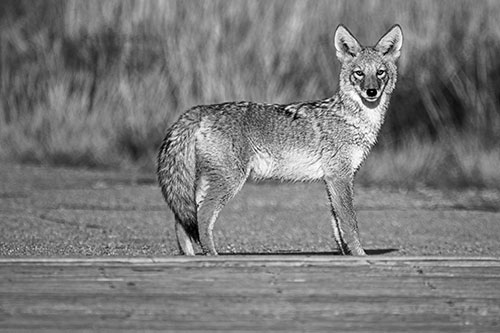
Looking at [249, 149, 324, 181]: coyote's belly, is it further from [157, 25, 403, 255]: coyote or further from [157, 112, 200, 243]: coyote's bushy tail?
[157, 112, 200, 243]: coyote's bushy tail

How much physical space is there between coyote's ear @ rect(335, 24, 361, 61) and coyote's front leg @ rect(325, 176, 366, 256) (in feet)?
3.38

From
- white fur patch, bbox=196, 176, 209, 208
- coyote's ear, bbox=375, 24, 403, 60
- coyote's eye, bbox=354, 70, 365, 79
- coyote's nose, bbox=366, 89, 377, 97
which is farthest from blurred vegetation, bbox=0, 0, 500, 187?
white fur patch, bbox=196, 176, 209, 208

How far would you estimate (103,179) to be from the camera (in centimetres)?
1505

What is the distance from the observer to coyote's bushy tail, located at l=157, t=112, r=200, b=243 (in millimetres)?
7953

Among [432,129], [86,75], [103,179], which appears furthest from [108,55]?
[432,129]

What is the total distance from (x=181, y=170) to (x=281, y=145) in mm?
933

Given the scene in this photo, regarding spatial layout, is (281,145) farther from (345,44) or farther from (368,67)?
(345,44)

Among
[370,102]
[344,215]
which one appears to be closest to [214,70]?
[370,102]

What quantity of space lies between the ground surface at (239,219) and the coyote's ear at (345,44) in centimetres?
145

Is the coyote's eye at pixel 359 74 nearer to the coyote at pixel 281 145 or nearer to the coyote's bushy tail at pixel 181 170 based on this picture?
the coyote at pixel 281 145

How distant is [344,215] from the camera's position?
8625 millimetres

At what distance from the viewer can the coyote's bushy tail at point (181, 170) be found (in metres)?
7.95

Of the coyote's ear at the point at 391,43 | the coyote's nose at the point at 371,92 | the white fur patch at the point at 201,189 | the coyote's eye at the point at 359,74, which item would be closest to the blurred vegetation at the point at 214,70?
the coyote's ear at the point at 391,43

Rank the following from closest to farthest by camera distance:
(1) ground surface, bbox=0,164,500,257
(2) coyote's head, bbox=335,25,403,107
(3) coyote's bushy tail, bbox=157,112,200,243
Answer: (3) coyote's bushy tail, bbox=157,112,200,243 → (2) coyote's head, bbox=335,25,403,107 → (1) ground surface, bbox=0,164,500,257
